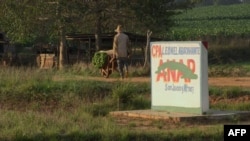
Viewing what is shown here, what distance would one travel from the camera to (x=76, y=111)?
16.2 m

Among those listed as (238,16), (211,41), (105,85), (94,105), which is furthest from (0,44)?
(238,16)

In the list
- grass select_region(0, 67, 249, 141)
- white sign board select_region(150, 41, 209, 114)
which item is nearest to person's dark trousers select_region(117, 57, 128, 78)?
grass select_region(0, 67, 249, 141)

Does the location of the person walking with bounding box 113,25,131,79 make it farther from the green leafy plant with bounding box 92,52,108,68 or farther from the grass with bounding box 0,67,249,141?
the grass with bounding box 0,67,249,141

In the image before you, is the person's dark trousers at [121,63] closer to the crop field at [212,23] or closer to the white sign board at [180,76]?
the white sign board at [180,76]

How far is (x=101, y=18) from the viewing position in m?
34.9

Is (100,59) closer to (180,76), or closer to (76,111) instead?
(76,111)

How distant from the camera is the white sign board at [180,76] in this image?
592 inches

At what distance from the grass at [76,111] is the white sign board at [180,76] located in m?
0.82

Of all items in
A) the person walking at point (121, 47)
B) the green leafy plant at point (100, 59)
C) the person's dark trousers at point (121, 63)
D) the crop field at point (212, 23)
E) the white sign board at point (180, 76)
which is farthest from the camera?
the crop field at point (212, 23)

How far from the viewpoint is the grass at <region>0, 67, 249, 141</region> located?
501 inches

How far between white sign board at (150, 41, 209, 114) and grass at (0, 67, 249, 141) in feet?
2.70

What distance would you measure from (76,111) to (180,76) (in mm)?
2546

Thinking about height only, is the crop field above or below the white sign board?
above

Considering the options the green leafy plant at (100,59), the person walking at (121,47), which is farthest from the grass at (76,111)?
the green leafy plant at (100,59)
